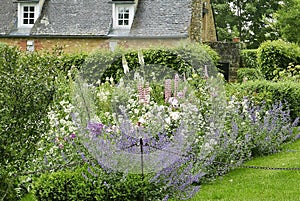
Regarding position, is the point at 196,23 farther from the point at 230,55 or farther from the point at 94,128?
the point at 94,128

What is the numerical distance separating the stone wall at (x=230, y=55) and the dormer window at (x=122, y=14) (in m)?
3.22

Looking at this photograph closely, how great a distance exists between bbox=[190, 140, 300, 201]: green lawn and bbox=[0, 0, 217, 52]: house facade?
11320 mm

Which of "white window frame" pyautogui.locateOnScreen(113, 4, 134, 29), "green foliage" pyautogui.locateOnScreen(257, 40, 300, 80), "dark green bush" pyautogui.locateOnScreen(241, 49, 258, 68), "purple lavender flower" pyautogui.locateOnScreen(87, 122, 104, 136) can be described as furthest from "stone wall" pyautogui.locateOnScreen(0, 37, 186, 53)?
"purple lavender flower" pyautogui.locateOnScreen(87, 122, 104, 136)

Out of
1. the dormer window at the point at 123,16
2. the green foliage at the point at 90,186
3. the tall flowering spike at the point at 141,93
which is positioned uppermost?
the dormer window at the point at 123,16

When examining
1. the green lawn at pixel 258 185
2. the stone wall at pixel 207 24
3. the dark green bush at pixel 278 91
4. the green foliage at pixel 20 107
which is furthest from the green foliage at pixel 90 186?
the stone wall at pixel 207 24

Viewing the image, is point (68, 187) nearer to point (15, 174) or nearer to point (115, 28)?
point (15, 174)

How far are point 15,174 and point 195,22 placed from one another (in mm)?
15469

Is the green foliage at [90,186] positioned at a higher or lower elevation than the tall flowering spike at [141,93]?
lower

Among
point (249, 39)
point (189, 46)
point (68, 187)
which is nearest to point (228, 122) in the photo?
point (68, 187)

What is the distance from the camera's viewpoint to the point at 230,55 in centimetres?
1945

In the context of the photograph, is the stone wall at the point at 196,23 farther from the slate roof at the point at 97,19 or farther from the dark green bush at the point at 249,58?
the dark green bush at the point at 249,58

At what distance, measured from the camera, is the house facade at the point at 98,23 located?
18672 millimetres

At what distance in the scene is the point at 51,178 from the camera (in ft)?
18.3

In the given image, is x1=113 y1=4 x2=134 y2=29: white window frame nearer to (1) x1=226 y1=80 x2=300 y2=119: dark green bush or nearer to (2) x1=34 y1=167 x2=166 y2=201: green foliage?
(1) x1=226 y1=80 x2=300 y2=119: dark green bush
